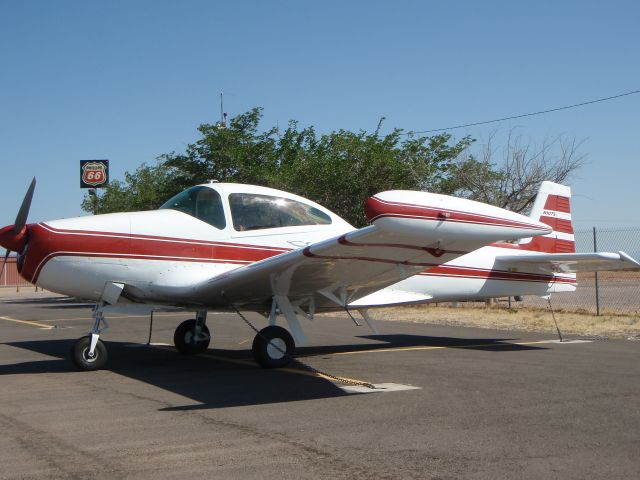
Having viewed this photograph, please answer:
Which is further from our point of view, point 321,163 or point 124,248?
point 321,163

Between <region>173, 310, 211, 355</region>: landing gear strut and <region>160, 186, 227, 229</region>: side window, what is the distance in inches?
84.5

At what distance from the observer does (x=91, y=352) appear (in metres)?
9.12

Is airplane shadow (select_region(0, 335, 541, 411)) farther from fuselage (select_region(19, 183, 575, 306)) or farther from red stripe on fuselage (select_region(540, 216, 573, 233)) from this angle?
red stripe on fuselage (select_region(540, 216, 573, 233))

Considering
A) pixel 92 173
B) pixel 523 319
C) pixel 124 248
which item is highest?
pixel 92 173

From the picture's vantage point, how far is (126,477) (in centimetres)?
441

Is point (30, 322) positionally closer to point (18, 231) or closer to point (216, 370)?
point (18, 231)

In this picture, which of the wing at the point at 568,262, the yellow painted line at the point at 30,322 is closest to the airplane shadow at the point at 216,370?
the wing at the point at 568,262

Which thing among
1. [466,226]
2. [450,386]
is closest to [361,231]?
[466,226]

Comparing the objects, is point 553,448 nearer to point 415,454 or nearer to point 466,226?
point 415,454

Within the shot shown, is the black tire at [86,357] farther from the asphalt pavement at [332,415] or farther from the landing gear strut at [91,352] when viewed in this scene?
the asphalt pavement at [332,415]

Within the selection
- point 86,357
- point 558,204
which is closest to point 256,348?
point 86,357

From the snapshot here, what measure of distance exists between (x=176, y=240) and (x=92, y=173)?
101 ft

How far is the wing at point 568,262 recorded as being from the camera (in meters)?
9.70

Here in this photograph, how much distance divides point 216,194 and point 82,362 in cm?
A: 274
